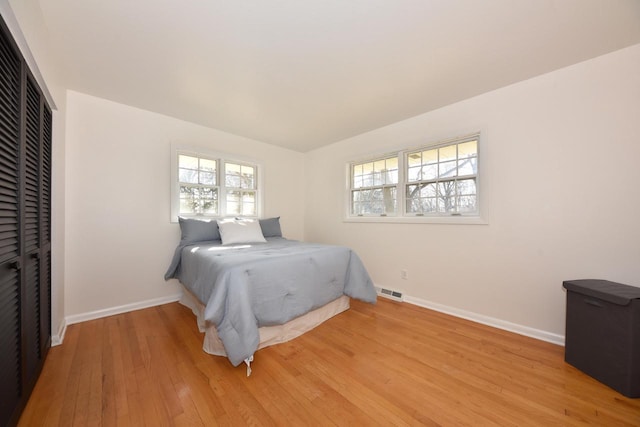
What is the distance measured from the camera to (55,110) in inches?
77.0

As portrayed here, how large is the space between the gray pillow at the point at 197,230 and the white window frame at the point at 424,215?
1897mm

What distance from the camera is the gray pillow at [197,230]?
284 cm

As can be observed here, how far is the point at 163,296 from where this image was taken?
291 centimetres

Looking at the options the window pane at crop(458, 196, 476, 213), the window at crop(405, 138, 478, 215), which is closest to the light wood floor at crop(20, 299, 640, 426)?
the window pane at crop(458, 196, 476, 213)

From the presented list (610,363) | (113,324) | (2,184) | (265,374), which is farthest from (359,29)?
(113,324)

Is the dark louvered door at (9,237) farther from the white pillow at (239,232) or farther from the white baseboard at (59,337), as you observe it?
the white pillow at (239,232)

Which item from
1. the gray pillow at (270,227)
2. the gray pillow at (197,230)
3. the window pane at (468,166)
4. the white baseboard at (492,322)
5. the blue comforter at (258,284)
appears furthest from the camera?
the gray pillow at (270,227)

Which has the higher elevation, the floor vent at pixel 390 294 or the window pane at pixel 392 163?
the window pane at pixel 392 163

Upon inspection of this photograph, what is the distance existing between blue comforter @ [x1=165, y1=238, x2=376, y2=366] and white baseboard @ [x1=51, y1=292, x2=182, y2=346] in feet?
1.28

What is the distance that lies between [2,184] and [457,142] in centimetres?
342

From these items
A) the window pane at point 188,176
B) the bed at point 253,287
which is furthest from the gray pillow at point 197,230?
the window pane at point 188,176

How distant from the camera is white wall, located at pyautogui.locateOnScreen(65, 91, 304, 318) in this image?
241 cm

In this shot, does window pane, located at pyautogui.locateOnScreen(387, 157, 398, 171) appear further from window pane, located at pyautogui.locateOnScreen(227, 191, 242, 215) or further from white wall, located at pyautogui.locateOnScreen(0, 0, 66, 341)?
white wall, located at pyautogui.locateOnScreen(0, 0, 66, 341)

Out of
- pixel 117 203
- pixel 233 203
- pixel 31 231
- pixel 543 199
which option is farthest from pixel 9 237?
pixel 543 199
